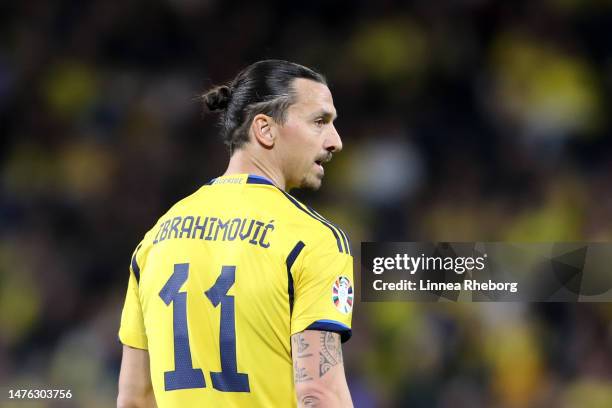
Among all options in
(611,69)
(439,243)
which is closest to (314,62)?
(439,243)

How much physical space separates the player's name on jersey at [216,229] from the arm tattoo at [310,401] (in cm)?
30

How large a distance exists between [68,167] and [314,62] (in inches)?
66.9

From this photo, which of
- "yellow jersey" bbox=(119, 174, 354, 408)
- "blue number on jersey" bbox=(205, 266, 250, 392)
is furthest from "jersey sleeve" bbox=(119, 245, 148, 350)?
"blue number on jersey" bbox=(205, 266, 250, 392)

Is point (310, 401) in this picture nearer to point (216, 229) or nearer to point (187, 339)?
point (187, 339)

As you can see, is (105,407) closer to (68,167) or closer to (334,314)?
(68,167)

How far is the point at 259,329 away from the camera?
5.73 ft

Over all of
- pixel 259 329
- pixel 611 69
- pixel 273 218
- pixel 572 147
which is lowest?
pixel 259 329

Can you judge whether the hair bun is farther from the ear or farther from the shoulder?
the shoulder

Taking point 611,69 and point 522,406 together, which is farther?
point 611,69

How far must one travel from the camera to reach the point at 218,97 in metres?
2.05

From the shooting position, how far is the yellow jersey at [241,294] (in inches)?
68.4

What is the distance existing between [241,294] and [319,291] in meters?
0.15

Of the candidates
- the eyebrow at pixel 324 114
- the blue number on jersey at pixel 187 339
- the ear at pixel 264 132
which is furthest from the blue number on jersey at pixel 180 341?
the eyebrow at pixel 324 114

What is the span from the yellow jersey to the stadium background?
3213 millimetres
